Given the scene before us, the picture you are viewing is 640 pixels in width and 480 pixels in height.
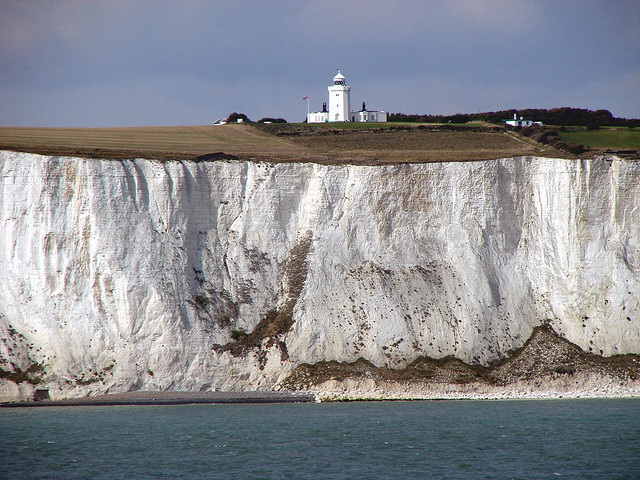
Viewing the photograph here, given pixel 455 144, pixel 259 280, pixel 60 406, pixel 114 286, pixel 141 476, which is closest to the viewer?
pixel 141 476

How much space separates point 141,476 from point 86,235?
19628 mm

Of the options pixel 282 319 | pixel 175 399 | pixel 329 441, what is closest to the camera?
pixel 329 441

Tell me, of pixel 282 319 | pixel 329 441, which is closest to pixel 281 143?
pixel 282 319

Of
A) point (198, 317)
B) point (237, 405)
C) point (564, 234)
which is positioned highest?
point (564, 234)

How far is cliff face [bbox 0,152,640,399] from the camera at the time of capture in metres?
42.7

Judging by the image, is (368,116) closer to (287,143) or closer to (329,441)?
(287,143)

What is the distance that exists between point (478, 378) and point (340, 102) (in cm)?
3484

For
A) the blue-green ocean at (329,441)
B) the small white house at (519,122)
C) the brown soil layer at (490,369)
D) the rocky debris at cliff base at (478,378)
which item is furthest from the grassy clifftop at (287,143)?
the blue-green ocean at (329,441)

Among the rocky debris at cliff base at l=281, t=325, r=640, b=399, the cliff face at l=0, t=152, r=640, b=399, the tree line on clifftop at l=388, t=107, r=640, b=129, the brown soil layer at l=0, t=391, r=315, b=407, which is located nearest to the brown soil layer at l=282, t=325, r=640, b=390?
the rocky debris at cliff base at l=281, t=325, r=640, b=399

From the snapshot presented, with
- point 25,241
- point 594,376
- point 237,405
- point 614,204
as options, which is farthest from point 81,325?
point 614,204

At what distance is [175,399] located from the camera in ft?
136

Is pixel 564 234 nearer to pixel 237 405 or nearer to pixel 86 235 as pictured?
pixel 237 405

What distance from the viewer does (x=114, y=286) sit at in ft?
143

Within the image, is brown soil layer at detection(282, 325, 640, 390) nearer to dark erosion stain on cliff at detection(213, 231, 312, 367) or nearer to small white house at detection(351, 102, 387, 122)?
dark erosion stain on cliff at detection(213, 231, 312, 367)
